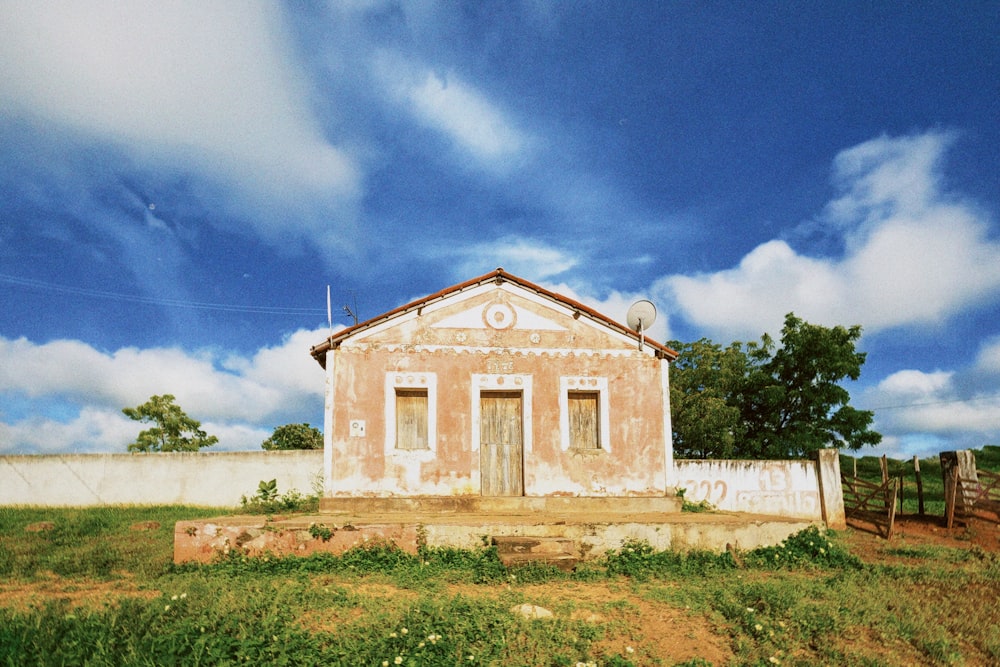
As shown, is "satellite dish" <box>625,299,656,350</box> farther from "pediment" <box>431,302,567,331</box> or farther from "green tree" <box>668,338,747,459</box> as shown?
"green tree" <box>668,338,747,459</box>

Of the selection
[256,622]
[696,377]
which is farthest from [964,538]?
[256,622]

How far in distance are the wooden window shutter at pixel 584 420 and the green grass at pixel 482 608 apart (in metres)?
3.36

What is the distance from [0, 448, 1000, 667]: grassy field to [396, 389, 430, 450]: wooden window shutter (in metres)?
3.33

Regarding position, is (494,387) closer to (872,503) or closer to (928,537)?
(872,503)

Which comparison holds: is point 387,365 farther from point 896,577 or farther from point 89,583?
point 896,577

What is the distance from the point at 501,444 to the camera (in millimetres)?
11938

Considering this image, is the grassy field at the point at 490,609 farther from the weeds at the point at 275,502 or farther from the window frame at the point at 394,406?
the weeds at the point at 275,502

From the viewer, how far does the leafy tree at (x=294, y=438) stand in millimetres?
28734

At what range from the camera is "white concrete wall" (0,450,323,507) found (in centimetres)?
1630

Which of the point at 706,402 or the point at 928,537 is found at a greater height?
the point at 706,402

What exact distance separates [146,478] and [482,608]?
45.7 ft

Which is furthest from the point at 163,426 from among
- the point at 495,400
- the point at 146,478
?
the point at 495,400

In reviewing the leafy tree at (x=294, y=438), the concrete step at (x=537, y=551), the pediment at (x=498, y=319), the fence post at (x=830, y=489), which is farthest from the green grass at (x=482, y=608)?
the leafy tree at (x=294, y=438)

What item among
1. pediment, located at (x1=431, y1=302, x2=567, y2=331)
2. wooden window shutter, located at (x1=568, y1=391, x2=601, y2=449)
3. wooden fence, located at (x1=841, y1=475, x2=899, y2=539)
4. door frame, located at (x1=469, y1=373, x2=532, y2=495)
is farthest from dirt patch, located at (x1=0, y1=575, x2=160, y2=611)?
wooden fence, located at (x1=841, y1=475, x2=899, y2=539)
